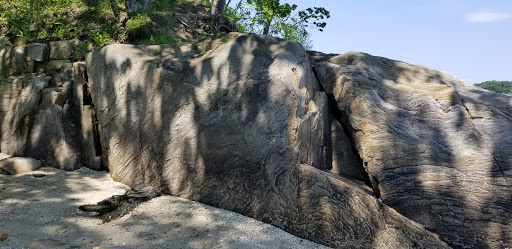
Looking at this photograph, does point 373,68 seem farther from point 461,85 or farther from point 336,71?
point 461,85

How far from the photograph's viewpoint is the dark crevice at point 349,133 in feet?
20.1

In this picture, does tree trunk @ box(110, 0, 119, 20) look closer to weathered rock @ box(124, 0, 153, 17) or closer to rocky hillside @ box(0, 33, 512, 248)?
weathered rock @ box(124, 0, 153, 17)

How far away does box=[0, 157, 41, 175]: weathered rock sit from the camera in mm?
6738

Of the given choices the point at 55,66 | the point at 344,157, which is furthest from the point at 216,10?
the point at 344,157

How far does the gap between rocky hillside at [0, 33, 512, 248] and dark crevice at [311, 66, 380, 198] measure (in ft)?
0.09

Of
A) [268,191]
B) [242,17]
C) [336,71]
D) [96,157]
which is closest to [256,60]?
[336,71]

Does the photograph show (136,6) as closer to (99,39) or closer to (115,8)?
(115,8)

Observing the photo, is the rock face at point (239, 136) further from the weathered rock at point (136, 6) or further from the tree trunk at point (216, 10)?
the tree trunk at point (216, 10)

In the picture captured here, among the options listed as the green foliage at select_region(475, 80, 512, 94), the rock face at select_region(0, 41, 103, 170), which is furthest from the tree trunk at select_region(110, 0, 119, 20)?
the green foliage at select_region(475, 80, 512, 94)

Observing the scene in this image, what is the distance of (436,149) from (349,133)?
1442 mm

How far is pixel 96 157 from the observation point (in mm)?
7129

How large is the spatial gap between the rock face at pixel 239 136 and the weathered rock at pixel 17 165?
4.33 feet

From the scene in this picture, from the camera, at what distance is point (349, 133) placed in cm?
683

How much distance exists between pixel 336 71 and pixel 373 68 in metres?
0.85
